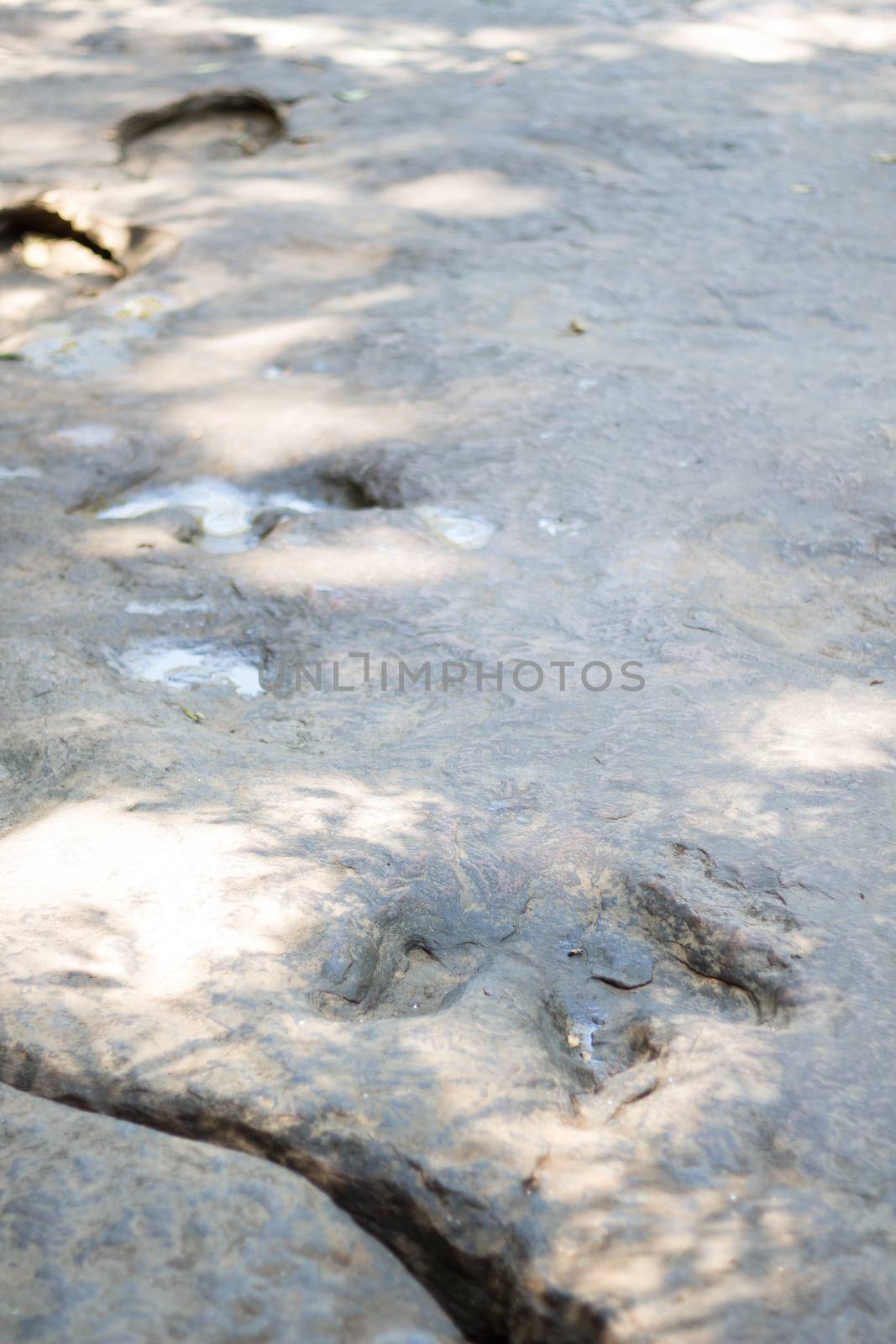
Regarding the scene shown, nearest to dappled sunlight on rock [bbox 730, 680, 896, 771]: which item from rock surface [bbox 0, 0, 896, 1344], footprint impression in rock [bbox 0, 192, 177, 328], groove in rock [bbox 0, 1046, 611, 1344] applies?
rock surface [bbox 0, 0, 896, 1344]

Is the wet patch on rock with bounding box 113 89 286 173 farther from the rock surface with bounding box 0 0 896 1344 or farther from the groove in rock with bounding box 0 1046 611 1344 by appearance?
the groove in rock with bounding box 0 1046 611 1344

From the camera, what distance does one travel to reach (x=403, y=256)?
3.67m

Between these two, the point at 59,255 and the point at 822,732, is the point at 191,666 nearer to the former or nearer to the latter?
the point at 822,732

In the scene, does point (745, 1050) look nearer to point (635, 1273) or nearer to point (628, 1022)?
point (628, 1022)

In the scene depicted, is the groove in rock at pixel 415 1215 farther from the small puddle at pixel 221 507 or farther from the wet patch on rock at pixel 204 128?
the wet patch on rock at pixel 204 128

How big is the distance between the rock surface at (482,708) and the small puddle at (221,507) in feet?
0.07

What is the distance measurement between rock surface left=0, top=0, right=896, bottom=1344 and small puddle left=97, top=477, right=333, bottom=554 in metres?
0.02

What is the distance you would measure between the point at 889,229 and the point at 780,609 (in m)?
2.08

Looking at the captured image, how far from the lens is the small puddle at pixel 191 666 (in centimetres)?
220

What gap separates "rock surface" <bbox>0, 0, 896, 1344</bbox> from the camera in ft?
4.05

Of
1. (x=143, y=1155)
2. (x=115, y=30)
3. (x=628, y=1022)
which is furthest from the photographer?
(x=115, y=30)

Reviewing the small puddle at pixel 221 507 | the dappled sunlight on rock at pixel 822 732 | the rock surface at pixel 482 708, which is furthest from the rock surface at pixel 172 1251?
the small puddle at pixel 221 507

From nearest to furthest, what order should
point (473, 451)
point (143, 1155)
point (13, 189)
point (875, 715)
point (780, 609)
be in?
point (143, 1155), point (875, 715), point (780, 609), point (473, 451), point (13, 189)

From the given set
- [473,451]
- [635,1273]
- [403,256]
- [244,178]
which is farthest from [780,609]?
[244,178]
